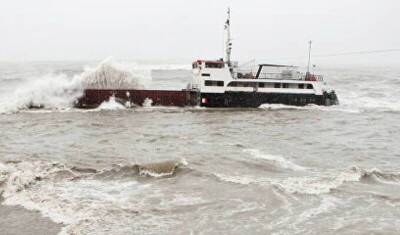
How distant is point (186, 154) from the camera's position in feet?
77.1

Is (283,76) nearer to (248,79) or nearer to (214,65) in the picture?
(248,79)

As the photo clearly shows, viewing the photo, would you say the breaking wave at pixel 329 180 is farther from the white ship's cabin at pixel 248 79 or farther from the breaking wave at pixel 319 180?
the white ship's cabin at pixel 248 79

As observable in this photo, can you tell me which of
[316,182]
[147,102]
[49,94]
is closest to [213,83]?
[147,102]

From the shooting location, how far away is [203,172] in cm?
1995

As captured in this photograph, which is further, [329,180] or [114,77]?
[114,77]

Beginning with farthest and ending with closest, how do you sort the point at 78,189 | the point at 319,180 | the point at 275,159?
1. the point at 275,159
2. the point at 319,180
3. the point at 78,189

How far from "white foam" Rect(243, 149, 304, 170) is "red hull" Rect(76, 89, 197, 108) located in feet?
58.1

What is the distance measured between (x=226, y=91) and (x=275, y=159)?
19.1 metres

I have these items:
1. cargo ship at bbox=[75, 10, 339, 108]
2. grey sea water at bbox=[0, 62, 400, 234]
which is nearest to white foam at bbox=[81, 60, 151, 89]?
cargo ship at bbox=[75, 10, 339, 108]

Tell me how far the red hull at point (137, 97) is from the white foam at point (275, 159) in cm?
1770

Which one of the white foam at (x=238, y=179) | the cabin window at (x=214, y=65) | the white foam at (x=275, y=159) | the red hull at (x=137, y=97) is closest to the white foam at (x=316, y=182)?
the white foam at (x=238, y=179)

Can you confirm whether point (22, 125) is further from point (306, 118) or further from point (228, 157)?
point (306, 118)

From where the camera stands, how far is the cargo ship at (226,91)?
134ft

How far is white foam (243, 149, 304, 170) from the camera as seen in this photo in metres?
21.2
